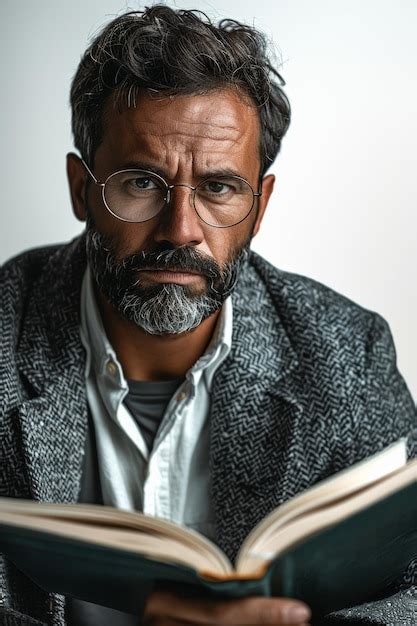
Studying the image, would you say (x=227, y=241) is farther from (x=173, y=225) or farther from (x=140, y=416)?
(x=140, y=416)

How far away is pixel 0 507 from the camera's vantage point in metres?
1.06

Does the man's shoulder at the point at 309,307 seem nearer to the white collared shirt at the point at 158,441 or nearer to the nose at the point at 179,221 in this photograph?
the white collared shirt at the point at 158,441

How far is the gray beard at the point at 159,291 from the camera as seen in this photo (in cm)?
158

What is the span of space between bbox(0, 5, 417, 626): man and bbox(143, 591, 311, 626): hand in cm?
57

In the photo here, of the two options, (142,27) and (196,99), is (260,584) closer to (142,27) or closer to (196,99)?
(196,99)

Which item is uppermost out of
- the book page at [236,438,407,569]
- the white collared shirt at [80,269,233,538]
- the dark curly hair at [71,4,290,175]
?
the dark curly hair at [71,4,290,175]

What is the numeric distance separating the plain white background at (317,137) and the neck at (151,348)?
588mm

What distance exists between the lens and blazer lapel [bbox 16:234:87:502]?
63.1 inches

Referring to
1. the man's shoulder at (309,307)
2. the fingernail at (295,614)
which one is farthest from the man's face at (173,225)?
the fingernail at (295,614)

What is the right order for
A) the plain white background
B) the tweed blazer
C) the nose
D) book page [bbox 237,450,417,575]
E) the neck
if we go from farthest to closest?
the plain white background, the neck, the tweed blazer, the nose, book page [bbox 237,450,417,575]

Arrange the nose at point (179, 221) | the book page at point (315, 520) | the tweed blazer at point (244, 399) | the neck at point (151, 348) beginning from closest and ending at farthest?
1. the book page at point (315, 520)
2. the nose at point (179, 221)
3. the tweed blazer at point (244, 399)
4. the neck at point (151, 348)

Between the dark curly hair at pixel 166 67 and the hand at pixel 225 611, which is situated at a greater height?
the dark curly hair at pixel 166 67

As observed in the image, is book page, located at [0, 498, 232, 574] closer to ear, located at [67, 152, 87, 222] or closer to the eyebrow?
the eyebrow

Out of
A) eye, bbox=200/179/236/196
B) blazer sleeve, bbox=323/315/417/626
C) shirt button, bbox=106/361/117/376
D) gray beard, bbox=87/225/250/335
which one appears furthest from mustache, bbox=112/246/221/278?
blazer sleeve, bbox=323/315/417/626
